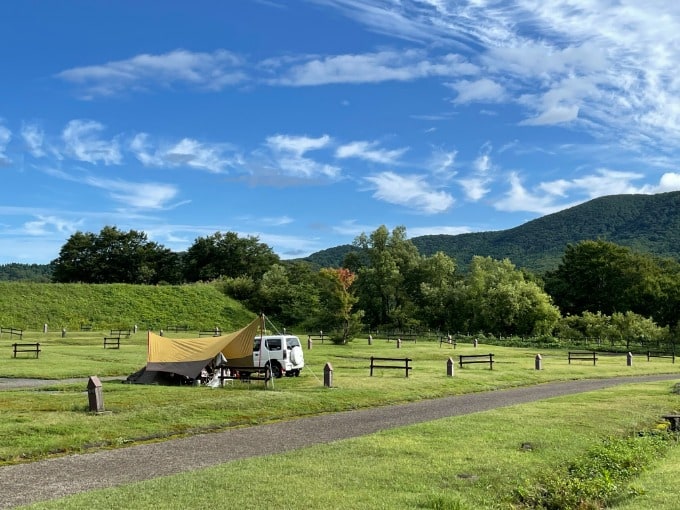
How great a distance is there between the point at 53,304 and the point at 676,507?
66880 millimetres

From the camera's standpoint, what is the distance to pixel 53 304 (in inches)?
2542

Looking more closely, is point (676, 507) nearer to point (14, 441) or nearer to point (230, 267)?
point (14, 441)

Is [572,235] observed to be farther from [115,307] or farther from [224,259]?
[115,307]

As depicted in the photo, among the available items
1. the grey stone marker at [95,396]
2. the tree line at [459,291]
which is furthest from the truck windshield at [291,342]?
the tree line at [459,291]

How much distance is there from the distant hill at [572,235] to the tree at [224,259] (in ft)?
106

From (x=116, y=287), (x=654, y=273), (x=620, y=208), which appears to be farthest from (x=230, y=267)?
(x=620, y=208)

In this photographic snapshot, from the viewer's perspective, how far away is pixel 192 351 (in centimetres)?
2383

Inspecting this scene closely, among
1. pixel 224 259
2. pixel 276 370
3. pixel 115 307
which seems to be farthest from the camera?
pixel 224 259

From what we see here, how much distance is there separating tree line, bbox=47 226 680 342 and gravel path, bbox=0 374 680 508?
122ft

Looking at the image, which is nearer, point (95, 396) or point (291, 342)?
point (95, 396)

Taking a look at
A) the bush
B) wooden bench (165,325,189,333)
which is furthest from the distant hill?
the bush

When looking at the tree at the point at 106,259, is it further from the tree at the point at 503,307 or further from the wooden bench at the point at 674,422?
the wooden bench at the point at 674,422

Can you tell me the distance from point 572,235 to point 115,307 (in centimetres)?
12656

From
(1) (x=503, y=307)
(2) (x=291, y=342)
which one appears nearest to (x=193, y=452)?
(2) (x=291, y=342)
